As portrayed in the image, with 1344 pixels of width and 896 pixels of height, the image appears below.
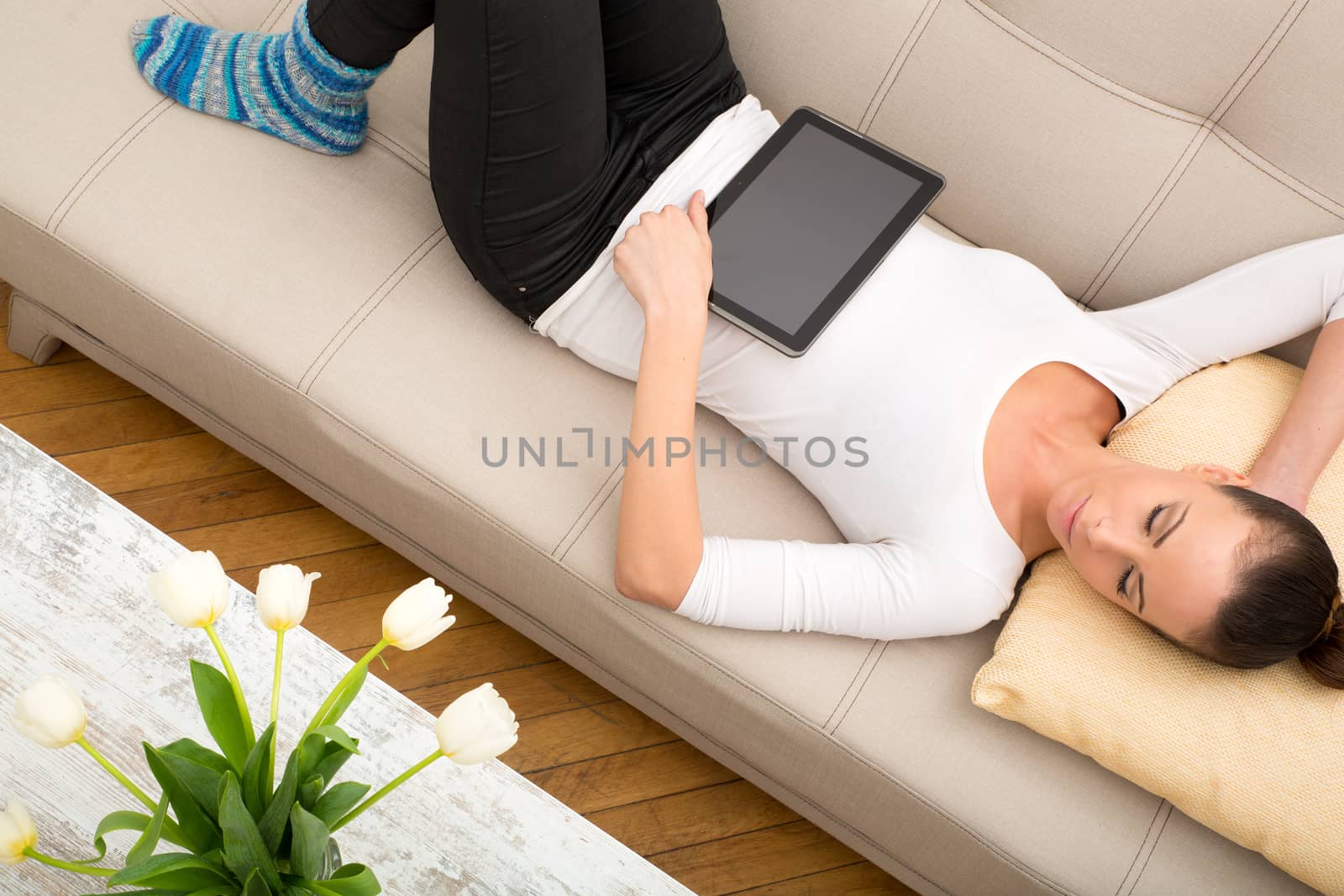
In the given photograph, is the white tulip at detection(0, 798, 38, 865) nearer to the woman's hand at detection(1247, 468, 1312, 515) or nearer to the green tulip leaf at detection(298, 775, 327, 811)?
the green tulip leaf at detection(298, 775, 327, 811)

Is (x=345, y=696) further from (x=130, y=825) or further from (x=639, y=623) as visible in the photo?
(x=639, y=623)

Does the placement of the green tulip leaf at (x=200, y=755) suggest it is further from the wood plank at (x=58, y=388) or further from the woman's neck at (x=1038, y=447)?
Result: the wood plank at (x=58, y=388)

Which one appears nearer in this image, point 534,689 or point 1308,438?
point 1308,438

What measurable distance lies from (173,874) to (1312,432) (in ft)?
3.91

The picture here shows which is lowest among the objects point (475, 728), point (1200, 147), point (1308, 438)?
point (475, 728)

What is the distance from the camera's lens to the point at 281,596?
0.66 metres

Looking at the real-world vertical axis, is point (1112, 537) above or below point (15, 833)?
above

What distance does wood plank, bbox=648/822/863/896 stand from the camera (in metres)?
1.45

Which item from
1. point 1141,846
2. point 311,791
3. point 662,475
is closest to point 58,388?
point 662,475

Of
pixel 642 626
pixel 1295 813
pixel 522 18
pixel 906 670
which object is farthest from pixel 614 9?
pixel 1295 813

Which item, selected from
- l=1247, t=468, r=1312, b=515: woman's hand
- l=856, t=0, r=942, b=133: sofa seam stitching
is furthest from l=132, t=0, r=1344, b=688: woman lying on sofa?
l=856, t=0, r=942, b=133: sofa seam stitching

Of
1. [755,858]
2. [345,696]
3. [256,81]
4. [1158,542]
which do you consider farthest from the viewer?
[755,858]

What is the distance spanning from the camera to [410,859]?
910mm

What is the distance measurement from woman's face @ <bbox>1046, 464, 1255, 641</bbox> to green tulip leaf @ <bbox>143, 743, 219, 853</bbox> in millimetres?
875
